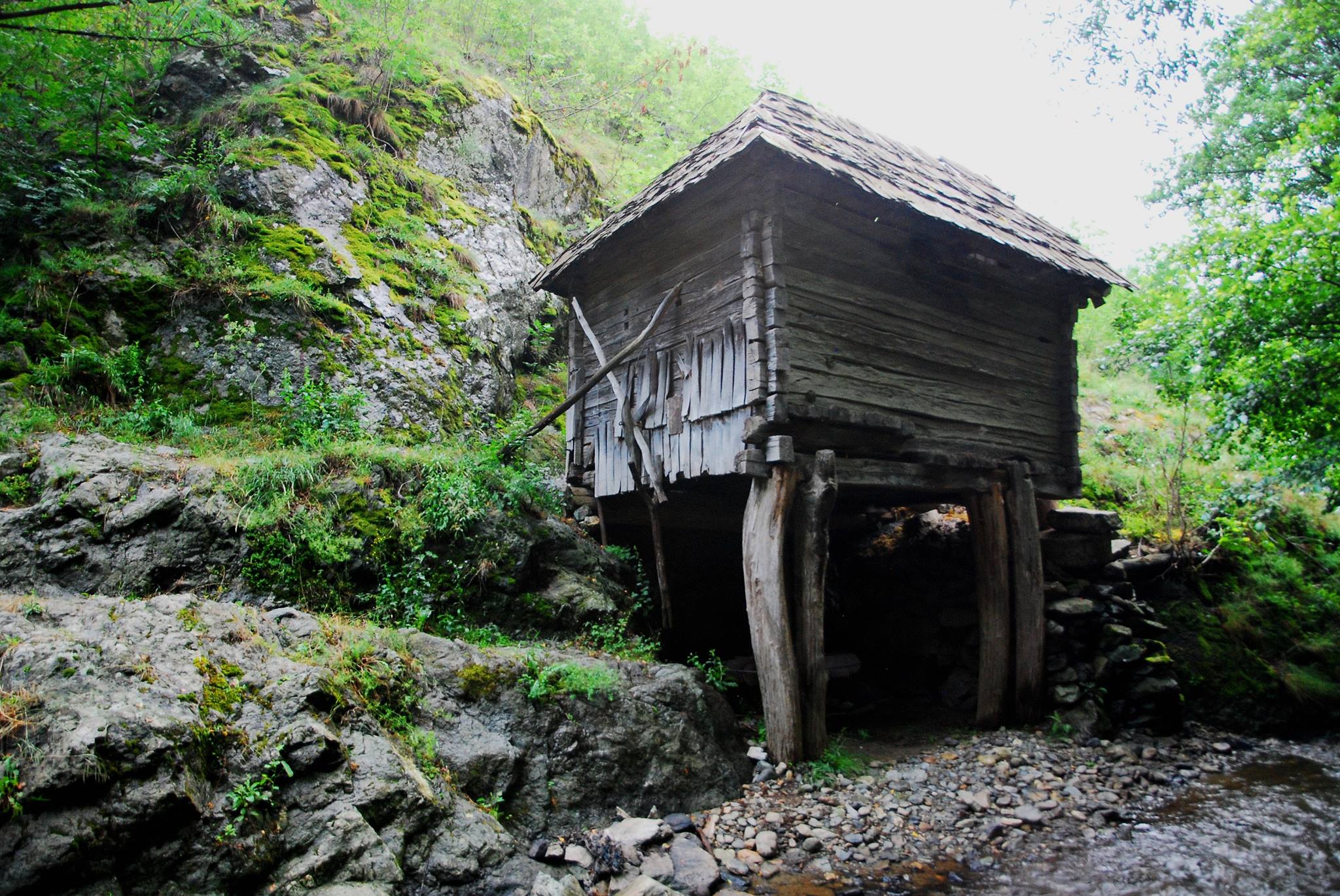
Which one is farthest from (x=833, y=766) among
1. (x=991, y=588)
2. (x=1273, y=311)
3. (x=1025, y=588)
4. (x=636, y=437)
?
(x=1273, y=311)

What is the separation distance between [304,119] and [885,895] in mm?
12378

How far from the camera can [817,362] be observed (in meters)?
6.57

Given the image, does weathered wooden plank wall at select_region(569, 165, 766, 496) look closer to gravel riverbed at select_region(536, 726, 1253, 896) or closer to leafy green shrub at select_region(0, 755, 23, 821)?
gravel riverbed at select_region(536, 726, 1253, 896)

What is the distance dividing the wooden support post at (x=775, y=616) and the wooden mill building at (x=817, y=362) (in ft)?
0.06

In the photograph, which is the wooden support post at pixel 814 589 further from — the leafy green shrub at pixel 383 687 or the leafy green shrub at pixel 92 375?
the leafy green shrub at pixel 92 375

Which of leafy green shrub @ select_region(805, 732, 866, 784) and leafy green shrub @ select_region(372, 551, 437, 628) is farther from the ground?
leafy green shrub @ select_region(372, 551, 437, 628)

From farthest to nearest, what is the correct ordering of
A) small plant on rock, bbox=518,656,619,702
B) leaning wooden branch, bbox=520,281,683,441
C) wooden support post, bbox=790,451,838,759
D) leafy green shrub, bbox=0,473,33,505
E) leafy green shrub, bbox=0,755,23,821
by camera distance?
leaning wooden branch, bbox=520,281,683,441 < wooden support post, bbox=790,451,838,759 < leafy green shrub, bbox=0,473,33,505 < small plant on rock, bbox=518,656,619,702 < leafy green shrub, bbox=0,755,23,821

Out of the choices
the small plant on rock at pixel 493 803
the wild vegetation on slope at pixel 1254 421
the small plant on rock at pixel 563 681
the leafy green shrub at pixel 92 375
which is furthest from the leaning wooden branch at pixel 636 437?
the wild vegetation on slope at pixel 1254 421

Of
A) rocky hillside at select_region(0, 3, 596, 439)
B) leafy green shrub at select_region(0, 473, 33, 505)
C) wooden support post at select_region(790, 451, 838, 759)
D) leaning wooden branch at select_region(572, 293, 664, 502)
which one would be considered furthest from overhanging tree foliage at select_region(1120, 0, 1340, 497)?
leafy green shrub at select_region(0, 473, 33, 505)

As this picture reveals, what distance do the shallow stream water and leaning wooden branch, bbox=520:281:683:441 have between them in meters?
5.14

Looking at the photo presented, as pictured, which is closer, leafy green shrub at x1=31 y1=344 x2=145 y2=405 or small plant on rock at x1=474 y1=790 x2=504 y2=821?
small plant on rock at x1=474 y1=790 x2=504 y2=821

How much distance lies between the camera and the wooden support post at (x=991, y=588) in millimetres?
7934

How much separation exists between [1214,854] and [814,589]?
323 centimetres

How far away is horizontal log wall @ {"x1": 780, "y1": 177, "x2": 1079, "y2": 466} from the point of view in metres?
6.67
